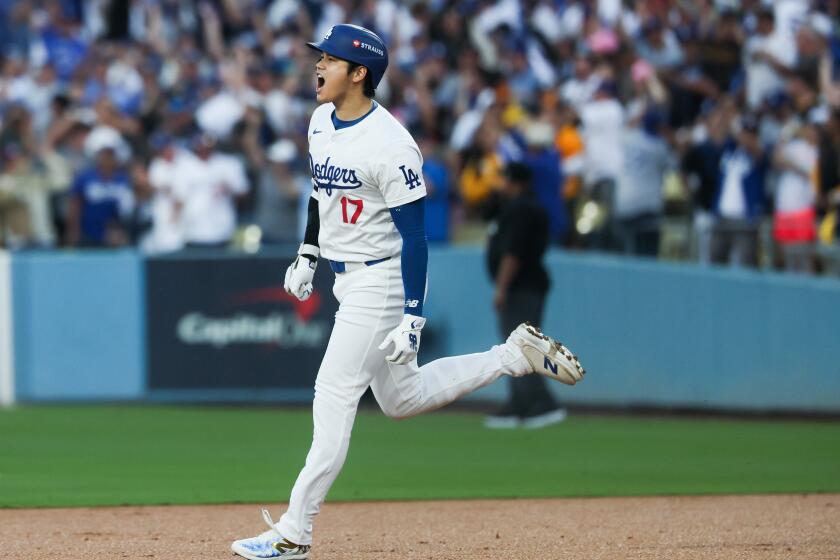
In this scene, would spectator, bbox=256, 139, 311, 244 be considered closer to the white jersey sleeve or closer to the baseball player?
the baseball player

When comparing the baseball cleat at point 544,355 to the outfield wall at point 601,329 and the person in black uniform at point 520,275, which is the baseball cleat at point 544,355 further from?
the outfield wall at point 601,329

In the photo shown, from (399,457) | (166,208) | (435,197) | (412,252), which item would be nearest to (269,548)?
(412,252)

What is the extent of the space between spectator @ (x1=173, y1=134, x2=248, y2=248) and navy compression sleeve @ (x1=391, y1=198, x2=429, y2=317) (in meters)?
9.24

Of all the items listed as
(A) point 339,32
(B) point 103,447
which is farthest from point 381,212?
(B) point 103,447

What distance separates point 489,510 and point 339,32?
10.2ft

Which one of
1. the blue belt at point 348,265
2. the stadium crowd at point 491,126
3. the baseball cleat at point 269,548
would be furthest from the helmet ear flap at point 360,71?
Answer: the stadium crowd at point 491,126

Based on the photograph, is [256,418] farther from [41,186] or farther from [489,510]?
[489,510]

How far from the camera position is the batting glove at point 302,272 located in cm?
659

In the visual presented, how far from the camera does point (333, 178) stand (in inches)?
→ 241

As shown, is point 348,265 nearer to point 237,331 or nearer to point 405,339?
point 405,339

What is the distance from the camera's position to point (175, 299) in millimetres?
14586

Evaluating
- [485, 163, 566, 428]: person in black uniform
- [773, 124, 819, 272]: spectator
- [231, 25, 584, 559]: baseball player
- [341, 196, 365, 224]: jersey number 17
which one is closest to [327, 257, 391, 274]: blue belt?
[231, 25, 584, 559]: baseball player

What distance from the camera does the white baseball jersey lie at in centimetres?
600

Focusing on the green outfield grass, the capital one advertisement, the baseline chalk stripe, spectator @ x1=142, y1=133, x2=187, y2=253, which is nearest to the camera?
the green outfield grass
